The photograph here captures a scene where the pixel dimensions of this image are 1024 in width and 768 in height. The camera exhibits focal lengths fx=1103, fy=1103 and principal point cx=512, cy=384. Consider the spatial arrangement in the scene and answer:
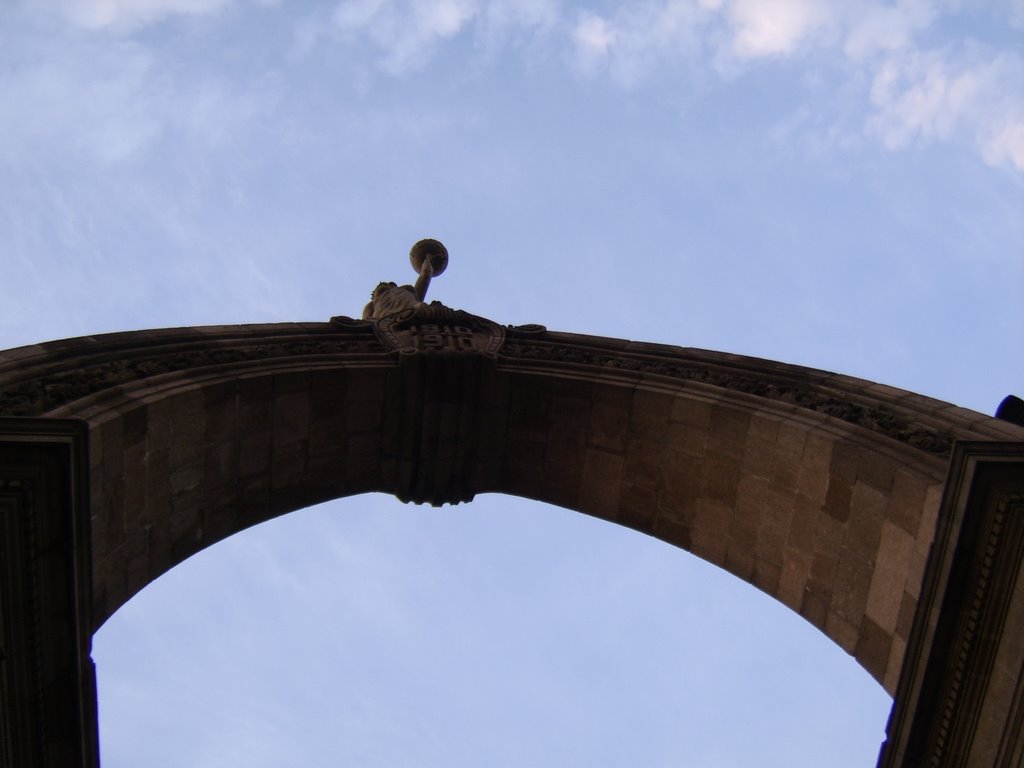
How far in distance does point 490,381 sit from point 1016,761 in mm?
7898

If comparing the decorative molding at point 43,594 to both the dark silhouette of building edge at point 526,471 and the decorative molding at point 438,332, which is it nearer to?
the dark silhouette of building edge at point 526,471

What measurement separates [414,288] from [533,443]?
4.23m

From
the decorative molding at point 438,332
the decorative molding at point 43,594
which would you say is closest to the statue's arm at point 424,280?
the decorative molding at point 438,332

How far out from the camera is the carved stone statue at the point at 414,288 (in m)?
16.7

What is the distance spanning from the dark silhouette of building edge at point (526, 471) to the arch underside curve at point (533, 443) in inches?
1.1

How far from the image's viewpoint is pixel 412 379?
46.4 ft

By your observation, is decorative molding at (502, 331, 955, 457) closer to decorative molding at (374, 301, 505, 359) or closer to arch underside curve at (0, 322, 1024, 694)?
arch underside curve at (0, 322, 1024, 694)

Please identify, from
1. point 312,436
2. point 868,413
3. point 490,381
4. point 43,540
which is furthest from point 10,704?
point 868,413

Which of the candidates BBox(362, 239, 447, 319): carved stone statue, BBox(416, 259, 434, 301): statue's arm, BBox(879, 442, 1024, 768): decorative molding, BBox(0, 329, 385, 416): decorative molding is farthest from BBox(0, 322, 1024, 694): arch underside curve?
BBox(416, 259, 434, 301): statue's arm

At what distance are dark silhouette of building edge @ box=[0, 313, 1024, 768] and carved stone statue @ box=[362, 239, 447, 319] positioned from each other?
1.52 metres

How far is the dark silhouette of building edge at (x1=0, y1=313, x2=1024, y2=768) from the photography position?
8602 millimetres

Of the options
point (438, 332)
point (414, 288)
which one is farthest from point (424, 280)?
point (438, 332)

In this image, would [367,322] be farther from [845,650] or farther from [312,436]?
[845,650]

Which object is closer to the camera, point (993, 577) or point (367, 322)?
point (993, 577)
